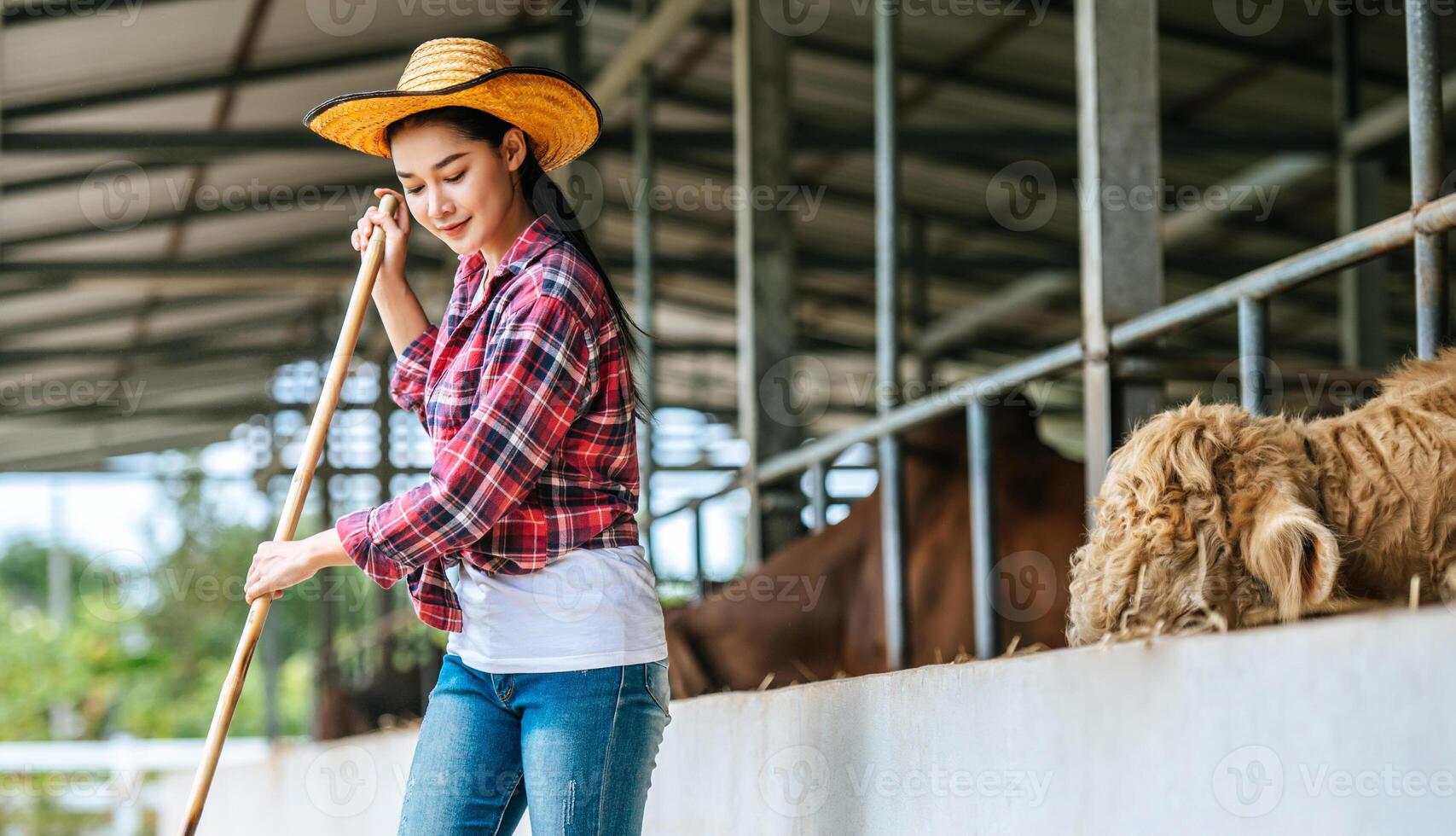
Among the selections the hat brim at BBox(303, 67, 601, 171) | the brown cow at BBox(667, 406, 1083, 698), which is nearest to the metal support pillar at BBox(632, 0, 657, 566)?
the brown cow at BBox(667, 406, 1083, 698)

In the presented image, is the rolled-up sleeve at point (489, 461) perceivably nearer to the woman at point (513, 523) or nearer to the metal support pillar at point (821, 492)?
the woman at point (513, 523)

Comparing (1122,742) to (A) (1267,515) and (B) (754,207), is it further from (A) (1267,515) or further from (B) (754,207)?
(B) (754,207)

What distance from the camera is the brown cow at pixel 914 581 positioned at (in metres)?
3.77

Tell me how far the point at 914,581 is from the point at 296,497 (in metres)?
2.30

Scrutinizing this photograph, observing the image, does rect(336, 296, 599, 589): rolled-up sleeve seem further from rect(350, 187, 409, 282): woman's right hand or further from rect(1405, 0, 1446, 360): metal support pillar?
rect(1405, 0, 1446, 360): metal support pillar

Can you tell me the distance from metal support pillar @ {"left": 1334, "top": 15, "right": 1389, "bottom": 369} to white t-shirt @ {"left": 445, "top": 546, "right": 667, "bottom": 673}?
6.02m

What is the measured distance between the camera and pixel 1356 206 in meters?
7.91

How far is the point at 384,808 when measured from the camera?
13.7 ft

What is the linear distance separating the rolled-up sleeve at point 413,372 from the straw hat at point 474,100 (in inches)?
10.4

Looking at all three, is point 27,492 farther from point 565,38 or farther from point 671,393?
point 565,38

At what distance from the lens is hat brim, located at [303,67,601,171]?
1.87 metres

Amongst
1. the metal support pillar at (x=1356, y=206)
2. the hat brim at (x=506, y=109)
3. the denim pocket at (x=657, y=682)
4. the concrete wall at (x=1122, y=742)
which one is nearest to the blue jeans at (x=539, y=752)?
the denim pocket at (x=657, y=682)

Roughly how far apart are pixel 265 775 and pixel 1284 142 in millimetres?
5951

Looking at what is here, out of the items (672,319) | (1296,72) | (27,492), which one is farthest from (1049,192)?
(27,492)
